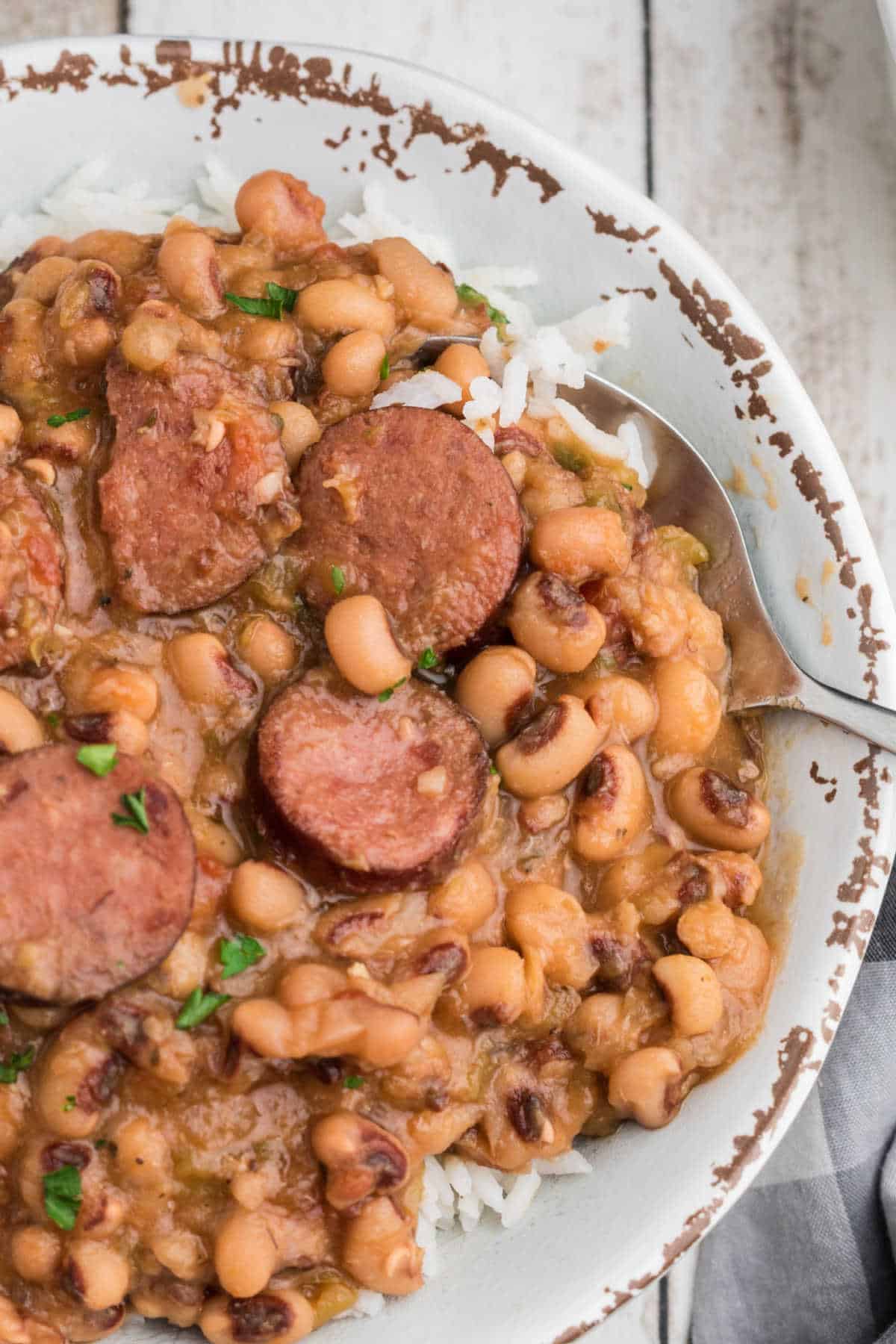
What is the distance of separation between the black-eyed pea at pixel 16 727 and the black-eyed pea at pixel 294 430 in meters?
0.85

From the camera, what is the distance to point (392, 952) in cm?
304

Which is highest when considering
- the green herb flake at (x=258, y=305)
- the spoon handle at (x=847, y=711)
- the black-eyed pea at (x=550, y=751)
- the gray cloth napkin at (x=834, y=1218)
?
the green herb flake at (x=258, y=305)

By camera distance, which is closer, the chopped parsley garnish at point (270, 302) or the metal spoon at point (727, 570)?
the chopped parsley garnish at point (270, 302)

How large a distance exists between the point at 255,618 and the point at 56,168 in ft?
5.15

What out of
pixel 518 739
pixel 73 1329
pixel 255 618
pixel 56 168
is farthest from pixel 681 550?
pixel 73 1329

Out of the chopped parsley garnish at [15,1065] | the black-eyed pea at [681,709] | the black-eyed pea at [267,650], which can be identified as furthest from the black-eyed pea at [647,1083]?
the chopped parsley garnish at [15,1065]

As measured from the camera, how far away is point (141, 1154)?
289cm

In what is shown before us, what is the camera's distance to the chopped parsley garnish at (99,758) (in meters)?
2.86

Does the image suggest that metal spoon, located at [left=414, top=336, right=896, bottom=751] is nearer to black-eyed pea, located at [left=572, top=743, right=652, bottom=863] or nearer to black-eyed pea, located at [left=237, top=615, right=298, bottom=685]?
black-eyed pea, located at [left=572, top=743, right=652, bottom=863]

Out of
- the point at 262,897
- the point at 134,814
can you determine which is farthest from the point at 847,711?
the point at 134,814

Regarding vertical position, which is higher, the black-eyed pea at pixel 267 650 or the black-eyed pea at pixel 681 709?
the black-eyed pea at pixel 267 650

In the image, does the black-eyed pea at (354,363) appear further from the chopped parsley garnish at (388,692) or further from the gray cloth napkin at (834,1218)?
the gray cloth napkin at (834,1218)

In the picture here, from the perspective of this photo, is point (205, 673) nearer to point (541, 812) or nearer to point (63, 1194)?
point (541, 812)

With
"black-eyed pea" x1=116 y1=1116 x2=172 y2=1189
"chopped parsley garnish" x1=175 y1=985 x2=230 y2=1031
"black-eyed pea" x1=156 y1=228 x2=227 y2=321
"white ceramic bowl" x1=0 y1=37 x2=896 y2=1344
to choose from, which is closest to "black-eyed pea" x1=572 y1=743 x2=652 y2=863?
"white ceramic bowl" x1=0 y1=37 x2=896 y2=1344
